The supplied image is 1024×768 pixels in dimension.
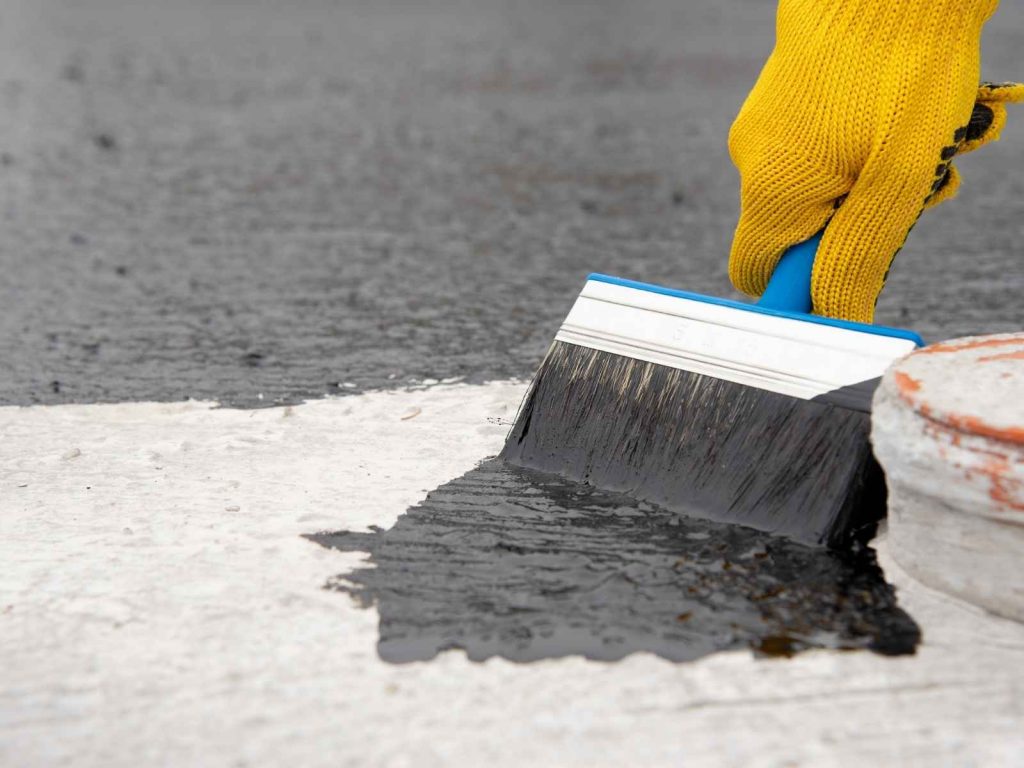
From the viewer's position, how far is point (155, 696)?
7.76 feet

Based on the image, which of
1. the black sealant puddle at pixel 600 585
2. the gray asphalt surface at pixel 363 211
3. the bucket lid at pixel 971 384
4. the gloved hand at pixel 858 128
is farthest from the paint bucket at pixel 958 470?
the gray asphalt surface at pixel 363 211

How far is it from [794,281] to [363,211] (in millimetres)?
4685

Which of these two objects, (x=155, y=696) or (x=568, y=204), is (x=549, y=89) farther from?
(x=155, y=696)

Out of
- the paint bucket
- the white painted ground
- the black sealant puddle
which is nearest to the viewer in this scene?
the white painted ground

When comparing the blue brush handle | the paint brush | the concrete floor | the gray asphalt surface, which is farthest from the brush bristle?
the gray asphalt surface

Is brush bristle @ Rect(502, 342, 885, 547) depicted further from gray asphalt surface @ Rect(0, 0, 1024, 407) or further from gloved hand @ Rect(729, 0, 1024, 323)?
gray asphalt surface @ Rect(0, 0, 1024, 407)

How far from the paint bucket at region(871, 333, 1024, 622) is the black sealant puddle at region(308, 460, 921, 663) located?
0.15 meters

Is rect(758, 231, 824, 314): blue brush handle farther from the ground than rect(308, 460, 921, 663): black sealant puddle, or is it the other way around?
rect(758, 231, 824, 314): blue brush handle

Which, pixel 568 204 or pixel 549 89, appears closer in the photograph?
pixel 568 204

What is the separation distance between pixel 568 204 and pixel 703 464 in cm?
481

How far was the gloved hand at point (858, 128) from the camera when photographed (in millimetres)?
2984

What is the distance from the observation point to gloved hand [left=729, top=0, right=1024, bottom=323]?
2.98 meters

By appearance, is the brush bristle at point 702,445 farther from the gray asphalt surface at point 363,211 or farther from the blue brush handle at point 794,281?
the gray asphalt surface at point 363,211

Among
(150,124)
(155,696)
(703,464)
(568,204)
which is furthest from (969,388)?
(150,124)
